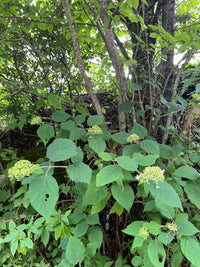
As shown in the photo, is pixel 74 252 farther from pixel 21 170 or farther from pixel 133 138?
pixel 133 138

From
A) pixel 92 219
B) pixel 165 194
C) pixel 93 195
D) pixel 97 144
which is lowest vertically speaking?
pixel 92 219

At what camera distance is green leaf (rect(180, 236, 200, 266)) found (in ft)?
2.05

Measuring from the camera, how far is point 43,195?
1.91 ft

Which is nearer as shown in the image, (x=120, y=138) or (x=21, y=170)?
(x=21, y=170)

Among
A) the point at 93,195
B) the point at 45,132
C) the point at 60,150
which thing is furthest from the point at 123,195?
the point at 45,132

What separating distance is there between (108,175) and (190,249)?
0.46m

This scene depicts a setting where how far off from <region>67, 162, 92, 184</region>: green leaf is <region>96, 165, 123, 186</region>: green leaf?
4 centimetres

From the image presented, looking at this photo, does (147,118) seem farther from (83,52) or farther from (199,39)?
(83,52)

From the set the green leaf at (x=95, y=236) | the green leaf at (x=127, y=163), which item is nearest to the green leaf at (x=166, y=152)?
the green leaf at (x=127, y=163)

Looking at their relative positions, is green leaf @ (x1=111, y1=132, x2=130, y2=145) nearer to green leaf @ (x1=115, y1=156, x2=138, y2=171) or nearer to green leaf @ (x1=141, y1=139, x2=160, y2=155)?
green leaf @ (x1=141, y1=139, x2=160, y2=155)

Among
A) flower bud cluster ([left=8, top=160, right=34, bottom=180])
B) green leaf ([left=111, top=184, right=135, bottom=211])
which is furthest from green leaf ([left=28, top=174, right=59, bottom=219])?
green leaf ([left=111, top=184, right=135, bottom=211])

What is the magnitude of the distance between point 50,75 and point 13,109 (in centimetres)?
75

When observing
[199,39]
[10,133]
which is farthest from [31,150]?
[199,39]

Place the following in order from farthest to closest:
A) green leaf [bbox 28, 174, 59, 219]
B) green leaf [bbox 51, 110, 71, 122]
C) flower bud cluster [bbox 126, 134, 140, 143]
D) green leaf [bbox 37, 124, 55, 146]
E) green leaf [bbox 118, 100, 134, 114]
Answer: green leaf [bbox 118, 100, 134, 114] → green leaf [bbox 51, 110, 71, 122] → green leaf [bbox 37, 124, 55, 146] → flower bud cluster [bbox 126, 134, 140, 143] → green leaf [bbox 28, 174, 59, 219]
